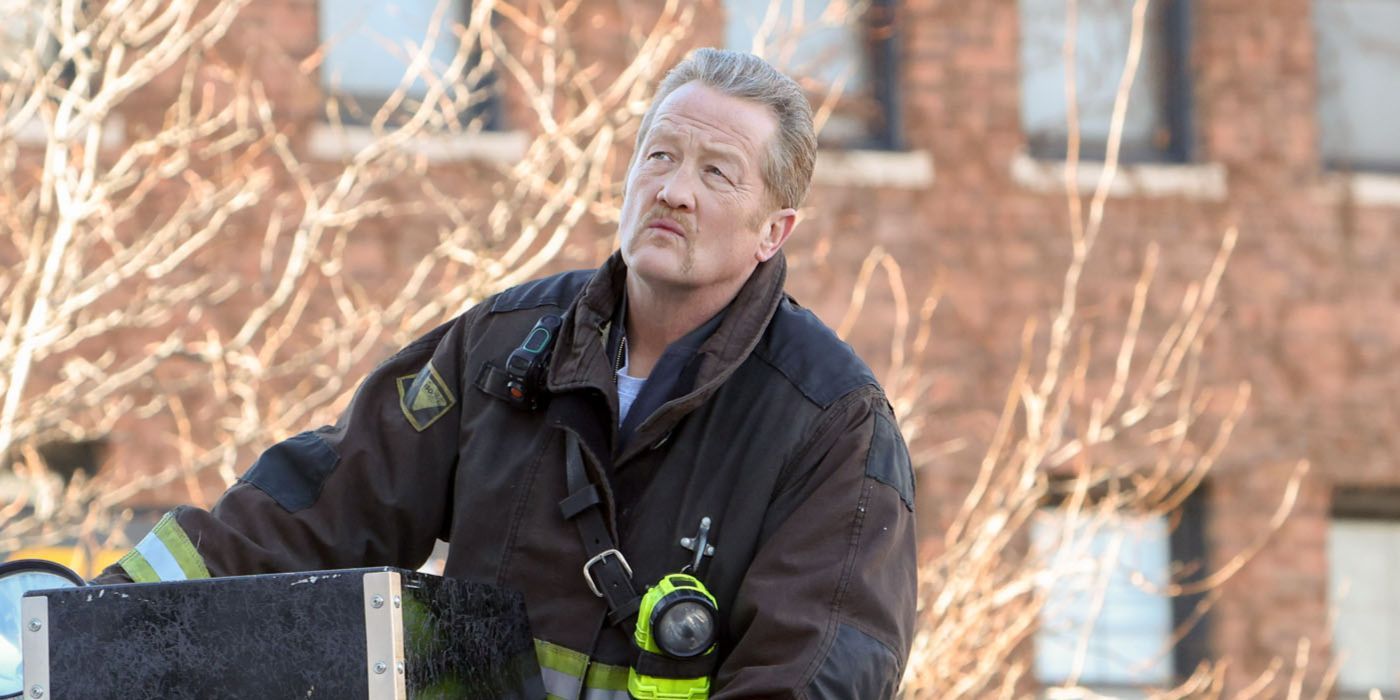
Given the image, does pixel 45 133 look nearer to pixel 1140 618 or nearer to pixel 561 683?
pixel 1140 618

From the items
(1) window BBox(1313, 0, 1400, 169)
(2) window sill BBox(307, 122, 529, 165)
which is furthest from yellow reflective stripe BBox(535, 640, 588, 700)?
(1) window BBox(1313, 0, 1400, 169)

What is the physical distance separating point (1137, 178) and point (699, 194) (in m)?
8.23

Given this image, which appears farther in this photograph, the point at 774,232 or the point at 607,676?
the point at 774,232

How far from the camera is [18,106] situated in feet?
28.4

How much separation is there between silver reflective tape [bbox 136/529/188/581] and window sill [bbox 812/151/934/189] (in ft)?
25.0

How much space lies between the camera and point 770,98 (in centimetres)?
393

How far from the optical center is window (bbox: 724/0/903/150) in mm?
11156

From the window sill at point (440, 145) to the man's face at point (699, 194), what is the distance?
6.07 m

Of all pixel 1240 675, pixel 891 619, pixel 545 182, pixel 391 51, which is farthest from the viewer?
pixel 1240 675

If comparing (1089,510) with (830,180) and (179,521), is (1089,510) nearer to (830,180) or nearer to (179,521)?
(830,180)

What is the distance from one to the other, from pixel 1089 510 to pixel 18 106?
5.18 metres

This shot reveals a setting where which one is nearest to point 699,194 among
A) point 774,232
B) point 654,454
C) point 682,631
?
point 774,232

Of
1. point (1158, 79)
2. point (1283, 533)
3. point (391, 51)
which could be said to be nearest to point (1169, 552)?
point (1283, 533)

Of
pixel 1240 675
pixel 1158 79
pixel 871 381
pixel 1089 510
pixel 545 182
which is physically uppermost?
pixel 1158 79
